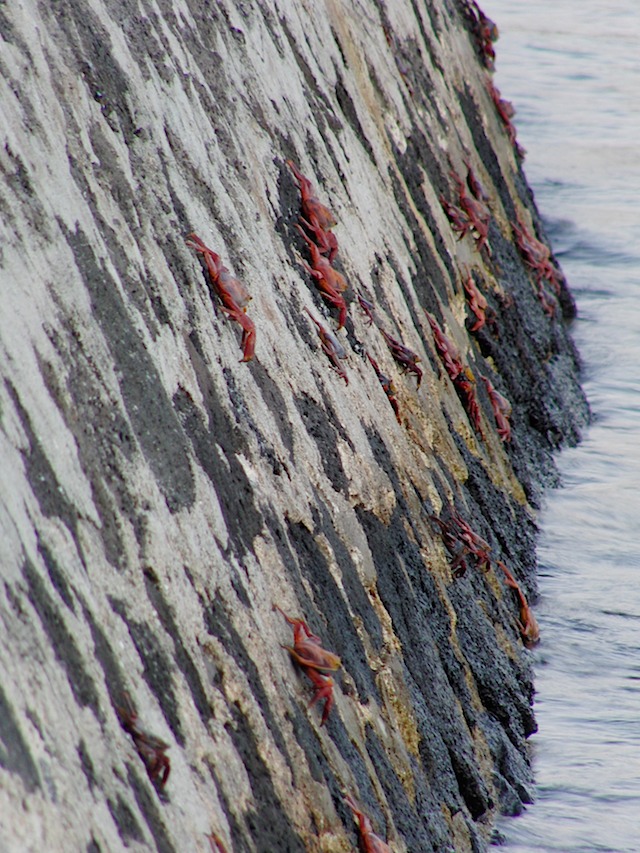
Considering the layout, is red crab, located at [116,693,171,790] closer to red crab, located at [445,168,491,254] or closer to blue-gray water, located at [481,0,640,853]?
blue-gray water, located at [481,0,640,853]

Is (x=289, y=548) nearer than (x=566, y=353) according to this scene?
Yes

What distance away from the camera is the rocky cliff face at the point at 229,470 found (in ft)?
6.08

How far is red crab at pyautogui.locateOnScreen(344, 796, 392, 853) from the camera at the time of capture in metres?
2.43

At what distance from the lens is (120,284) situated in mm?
2344

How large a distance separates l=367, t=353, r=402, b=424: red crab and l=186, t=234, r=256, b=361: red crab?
3.01ft

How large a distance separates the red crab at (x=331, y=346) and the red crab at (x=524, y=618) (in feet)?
5.17

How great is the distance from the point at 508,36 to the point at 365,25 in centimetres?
1044

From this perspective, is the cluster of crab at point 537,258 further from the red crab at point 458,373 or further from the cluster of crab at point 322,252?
the cluster of crab at point 322,252

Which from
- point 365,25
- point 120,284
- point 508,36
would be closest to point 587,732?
point 120,284

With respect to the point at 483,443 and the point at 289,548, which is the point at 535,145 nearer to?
the point at 483,443

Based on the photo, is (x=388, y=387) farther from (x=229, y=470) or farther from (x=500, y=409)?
(x=500, y=409)

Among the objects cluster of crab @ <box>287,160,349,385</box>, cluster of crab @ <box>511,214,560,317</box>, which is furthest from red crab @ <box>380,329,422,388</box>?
cluster of crab @ <box>511,214,560,317</box>

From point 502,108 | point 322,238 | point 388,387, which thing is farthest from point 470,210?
point 322,238

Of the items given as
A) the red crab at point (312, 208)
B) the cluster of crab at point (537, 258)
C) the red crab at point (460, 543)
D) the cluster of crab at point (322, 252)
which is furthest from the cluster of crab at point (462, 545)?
the cluster of crab at point (537, 258)
